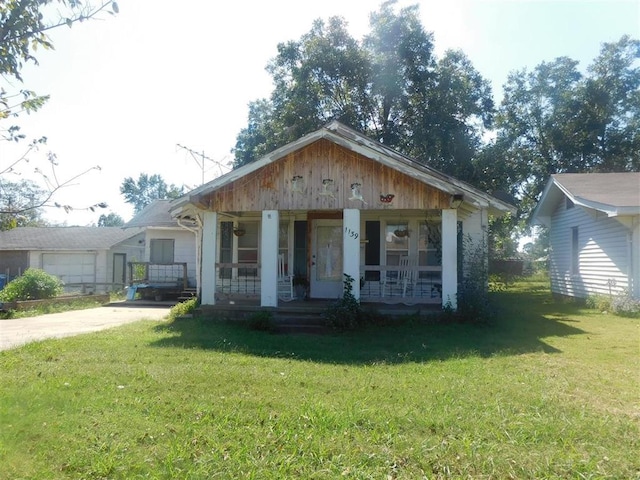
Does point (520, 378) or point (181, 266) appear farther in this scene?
point (181, 266)

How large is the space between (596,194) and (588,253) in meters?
2.41

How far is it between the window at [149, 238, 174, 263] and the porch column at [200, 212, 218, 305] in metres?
9.90

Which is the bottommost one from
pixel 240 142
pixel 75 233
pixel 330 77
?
pixel 75 233

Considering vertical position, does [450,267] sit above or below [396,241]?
below

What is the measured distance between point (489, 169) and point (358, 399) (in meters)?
23.1

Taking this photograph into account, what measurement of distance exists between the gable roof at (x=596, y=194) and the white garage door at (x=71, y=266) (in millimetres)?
22026

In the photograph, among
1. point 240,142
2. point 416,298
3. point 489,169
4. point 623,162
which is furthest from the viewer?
point 240,142

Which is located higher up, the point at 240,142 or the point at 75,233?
the point at 240,142

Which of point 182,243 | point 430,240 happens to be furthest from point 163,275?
point 430,240

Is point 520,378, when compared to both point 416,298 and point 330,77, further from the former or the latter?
point 330,77

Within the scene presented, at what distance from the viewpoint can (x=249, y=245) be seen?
14055 mm

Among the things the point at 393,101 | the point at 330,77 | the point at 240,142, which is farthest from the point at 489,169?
the point at 240,142

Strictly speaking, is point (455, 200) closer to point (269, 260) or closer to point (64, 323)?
point (269, 260)

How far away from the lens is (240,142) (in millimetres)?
30656
